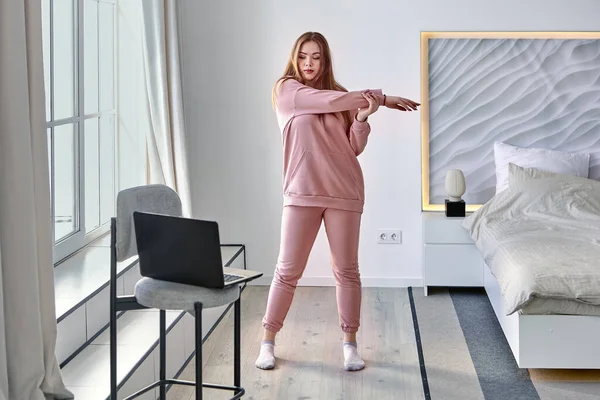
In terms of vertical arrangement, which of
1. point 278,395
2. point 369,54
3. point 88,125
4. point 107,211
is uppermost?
point 369,54

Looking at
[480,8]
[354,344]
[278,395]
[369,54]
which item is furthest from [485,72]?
[278,395]

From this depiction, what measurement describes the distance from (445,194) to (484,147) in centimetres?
38

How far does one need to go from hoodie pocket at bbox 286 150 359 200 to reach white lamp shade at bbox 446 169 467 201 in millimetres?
1565

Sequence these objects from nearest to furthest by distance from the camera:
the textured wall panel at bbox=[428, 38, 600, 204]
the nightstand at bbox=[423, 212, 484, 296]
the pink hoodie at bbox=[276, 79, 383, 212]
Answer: the pink hoodie at bbox=[276, 79, 383, 212] < the nightstand at bbox=[423, 212, 484, 296] < the textured wall panel at bbox=[428, 38, 600, 204]

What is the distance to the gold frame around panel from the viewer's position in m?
5.32

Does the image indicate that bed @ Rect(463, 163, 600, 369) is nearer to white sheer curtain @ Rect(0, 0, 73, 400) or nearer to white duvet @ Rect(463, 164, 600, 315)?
white duvet @ Rect(463, 164, 600, 315)

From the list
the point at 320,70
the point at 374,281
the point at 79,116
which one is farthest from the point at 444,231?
the point at 79,116

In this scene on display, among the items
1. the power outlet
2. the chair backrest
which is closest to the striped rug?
the power outlet

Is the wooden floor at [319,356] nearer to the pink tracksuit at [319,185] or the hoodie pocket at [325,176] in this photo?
the pink tracksuit at [319,185]

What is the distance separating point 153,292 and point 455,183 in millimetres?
2903

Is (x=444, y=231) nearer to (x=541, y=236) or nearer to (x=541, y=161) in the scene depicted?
(x=541, y=161)

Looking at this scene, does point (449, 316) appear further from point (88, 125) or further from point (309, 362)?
point (88, 125)

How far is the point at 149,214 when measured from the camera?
2.74 m

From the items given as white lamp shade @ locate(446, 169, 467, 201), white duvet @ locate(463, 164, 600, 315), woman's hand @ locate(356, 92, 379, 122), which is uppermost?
woman's hand @ locate(356, 92, 379, 122)
